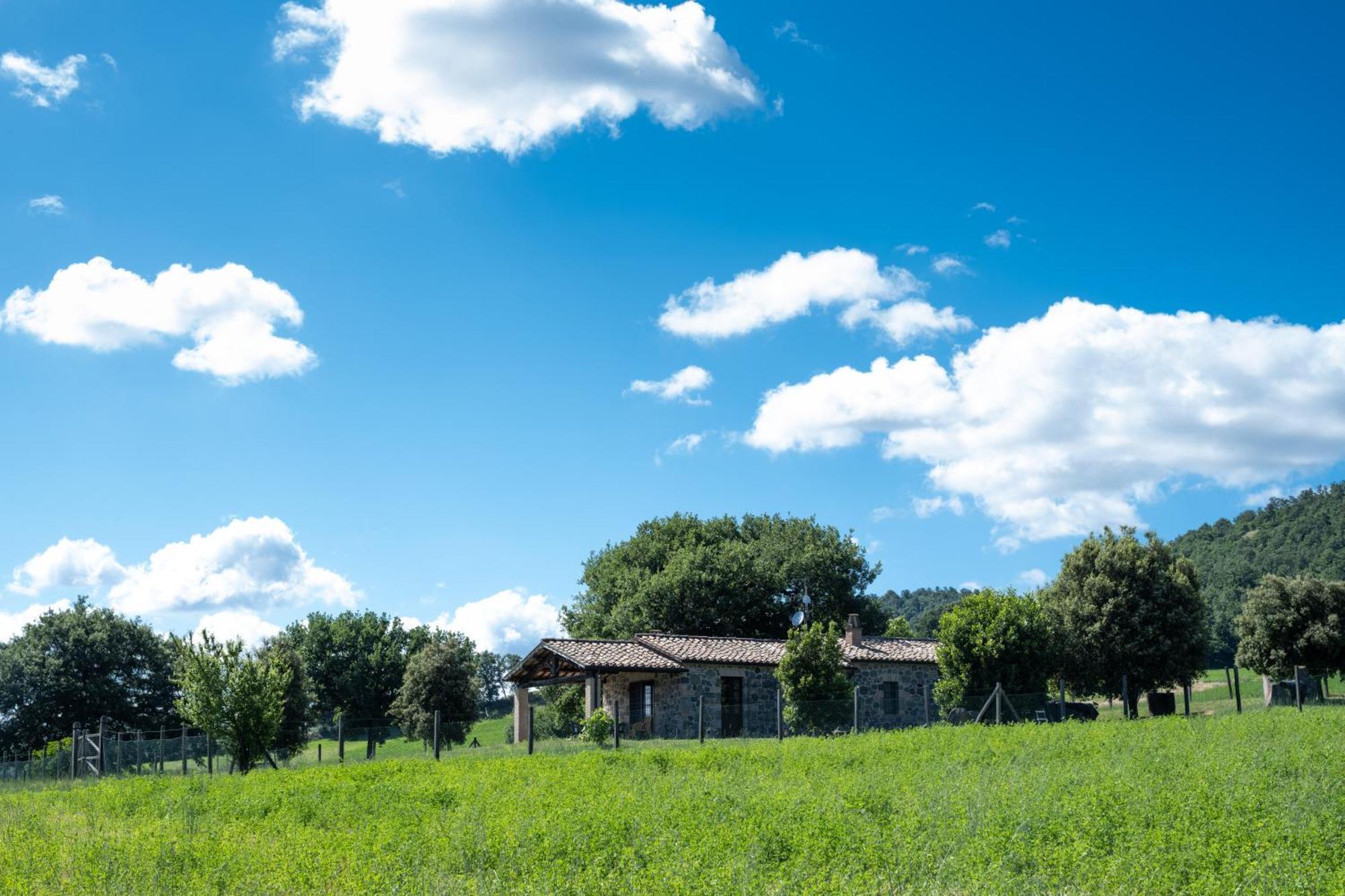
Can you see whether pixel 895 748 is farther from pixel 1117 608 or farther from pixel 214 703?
pixel 1117 608

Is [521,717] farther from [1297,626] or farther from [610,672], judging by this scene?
[1297,626]

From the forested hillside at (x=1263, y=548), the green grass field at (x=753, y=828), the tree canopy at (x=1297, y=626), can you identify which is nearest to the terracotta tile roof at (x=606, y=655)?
the green grass field at (x=753, y=828)

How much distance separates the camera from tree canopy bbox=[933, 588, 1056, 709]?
30.1m

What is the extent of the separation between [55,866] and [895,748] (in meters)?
13.5

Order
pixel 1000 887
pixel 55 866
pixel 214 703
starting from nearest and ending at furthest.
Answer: pixel 1000 887, pixel 55 866, pixel 214 703

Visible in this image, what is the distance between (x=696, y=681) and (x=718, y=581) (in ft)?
43.2

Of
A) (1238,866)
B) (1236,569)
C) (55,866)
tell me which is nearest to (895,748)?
(1238,866)

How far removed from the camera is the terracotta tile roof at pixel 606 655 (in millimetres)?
32469

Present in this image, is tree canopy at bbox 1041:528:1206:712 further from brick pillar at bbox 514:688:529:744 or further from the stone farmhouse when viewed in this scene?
brick pillar at bbox 514:688:529:744

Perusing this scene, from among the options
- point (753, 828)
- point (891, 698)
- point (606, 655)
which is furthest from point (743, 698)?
point (753, 828)

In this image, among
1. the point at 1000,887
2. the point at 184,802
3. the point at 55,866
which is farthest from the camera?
the point at 184,802

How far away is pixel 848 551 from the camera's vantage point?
50.7 metres

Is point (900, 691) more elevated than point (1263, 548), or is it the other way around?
point (1263, 548)

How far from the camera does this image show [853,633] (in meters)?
39.3
